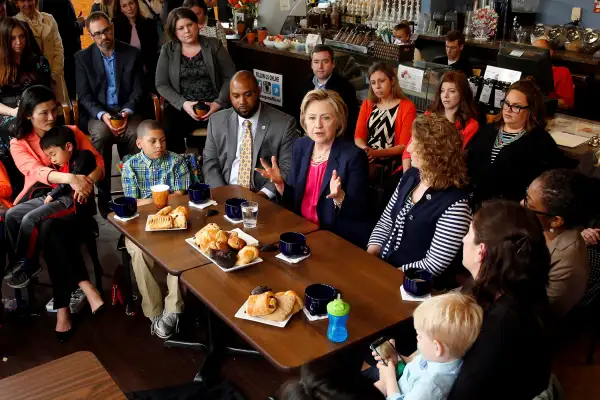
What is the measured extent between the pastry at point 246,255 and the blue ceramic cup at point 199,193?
684mm

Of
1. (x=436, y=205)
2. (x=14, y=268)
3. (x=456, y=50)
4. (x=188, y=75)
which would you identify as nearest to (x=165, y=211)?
(x=14, y=268)

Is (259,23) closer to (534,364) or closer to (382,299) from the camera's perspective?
(382,299)

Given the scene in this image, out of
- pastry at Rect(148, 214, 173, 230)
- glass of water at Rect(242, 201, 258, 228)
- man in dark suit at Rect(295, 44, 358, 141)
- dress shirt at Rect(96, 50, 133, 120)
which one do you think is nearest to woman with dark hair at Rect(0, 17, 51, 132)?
dress shirt at Rect(96, 50, 133, 120)

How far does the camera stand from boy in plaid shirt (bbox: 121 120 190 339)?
3.28m

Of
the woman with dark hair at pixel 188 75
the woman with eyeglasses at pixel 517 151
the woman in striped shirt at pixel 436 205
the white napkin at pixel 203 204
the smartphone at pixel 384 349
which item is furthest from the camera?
the woman with dark hair at pixel 188 75

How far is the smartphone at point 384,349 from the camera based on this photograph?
1.97m

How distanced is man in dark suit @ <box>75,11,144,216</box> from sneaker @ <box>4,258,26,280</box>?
1.21 metres

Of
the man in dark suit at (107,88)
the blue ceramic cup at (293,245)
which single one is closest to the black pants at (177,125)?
the man in dark suit at (107,88)

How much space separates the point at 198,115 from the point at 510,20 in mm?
4454

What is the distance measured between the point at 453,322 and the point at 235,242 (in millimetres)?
1110

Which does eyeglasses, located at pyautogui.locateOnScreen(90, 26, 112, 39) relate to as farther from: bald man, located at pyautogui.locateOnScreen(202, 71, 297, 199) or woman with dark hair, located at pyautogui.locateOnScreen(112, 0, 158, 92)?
bald man, located at pyautogui.locateOnScreen(202, 71, 297, 199)

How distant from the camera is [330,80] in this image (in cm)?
477

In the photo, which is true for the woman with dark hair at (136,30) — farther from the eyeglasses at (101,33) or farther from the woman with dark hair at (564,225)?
the woman with dark hair at (564,225)

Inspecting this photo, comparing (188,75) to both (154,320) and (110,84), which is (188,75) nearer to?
(110,84)
